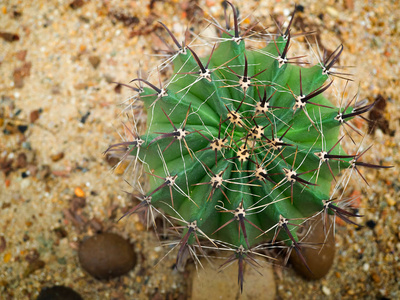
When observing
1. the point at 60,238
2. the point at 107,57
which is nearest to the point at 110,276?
the point at 60,238

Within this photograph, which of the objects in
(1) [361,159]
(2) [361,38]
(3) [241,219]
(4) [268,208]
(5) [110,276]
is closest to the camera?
(3) [241,219]

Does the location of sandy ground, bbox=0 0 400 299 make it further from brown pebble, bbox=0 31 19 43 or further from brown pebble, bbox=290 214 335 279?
brown pebble, bbox=290 214 335 279

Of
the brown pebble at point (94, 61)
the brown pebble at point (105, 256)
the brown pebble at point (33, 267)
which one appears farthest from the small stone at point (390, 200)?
the brown pebble at point (33, 267)

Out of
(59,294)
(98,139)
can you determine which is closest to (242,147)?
(98,139)

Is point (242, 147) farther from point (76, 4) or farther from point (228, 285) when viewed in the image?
point (76, 4)

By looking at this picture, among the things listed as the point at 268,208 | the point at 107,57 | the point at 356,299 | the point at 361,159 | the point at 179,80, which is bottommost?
the point at 356,299

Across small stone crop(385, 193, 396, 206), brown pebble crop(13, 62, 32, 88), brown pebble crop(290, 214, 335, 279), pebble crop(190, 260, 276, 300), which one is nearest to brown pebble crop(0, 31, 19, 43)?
brown pebble crop(13, 62, 32, 88)

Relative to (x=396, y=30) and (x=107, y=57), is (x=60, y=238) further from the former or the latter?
(x=396, y=30)
